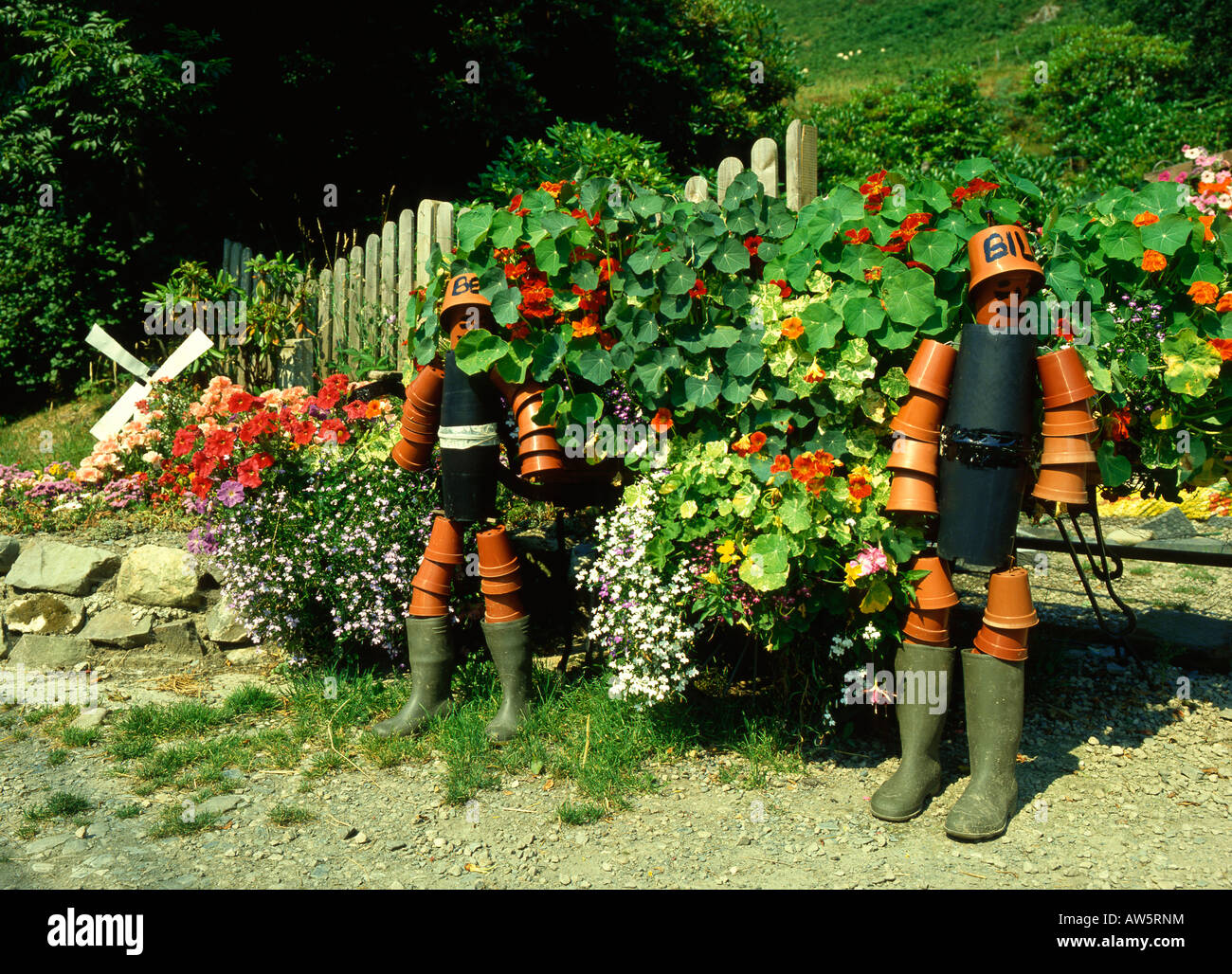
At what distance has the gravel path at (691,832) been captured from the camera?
2600 mm

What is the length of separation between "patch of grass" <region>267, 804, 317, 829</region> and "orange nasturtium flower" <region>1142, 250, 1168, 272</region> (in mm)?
2957

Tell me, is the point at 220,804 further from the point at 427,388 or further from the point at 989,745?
the point at 989,745

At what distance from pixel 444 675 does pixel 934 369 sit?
76.2 inches

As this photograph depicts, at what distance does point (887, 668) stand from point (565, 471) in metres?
1.25

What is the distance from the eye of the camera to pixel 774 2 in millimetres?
38594

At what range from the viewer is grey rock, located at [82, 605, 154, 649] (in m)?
4.17

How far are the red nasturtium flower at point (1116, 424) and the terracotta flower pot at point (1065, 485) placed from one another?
347 millimetres

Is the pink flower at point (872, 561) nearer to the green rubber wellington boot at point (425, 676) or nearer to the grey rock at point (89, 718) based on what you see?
the green rubber wellington boot at point (425, 676)

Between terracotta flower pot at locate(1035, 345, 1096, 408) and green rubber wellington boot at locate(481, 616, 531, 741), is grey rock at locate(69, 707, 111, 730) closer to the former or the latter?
green rubber wellington boot at locate(481, 616, 531, 741)

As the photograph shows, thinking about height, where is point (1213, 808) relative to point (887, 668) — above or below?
below

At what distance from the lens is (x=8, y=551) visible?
4.51 m

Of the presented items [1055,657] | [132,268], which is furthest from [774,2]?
[1055,657]

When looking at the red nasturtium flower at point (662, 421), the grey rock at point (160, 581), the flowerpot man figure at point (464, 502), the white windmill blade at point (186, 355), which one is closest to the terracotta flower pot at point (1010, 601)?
the red nasturtium flower at point (662, 421)

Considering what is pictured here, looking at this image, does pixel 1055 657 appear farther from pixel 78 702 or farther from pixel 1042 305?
pixel 78 702
